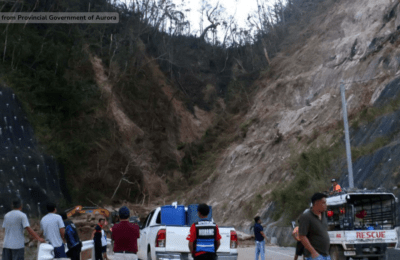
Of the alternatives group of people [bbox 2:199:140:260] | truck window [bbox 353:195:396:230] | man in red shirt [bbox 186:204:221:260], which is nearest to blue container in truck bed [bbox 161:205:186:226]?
group of people [bbox 2:199:140:260]

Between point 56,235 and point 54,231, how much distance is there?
0.09 meters

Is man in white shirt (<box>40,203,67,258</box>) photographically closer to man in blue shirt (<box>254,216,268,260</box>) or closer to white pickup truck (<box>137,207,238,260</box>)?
white pickup truck (<box>137,207,238,260</box>)

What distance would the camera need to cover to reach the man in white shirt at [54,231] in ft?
34.5

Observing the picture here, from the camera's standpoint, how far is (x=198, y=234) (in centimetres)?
805

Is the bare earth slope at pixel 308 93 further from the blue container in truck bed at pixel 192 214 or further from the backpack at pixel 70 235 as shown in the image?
the backpack at pixel 70 235

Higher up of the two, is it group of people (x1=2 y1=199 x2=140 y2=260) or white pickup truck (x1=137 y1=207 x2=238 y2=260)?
group of people (x1=2 y1=199 x2=140 y2=260)

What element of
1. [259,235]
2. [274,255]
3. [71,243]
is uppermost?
[71,243]

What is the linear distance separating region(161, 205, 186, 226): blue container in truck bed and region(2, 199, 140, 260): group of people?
3251mm

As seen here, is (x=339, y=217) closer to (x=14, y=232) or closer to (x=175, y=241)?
(x=175, y=241)

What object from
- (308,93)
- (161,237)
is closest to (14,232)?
(161,237)

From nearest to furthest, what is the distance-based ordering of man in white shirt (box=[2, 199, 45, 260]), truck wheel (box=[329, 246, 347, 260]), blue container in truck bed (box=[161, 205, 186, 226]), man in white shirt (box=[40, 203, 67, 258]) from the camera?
man in white shirt (box=[2, 199, 45, 260])
man in white shirt (box=[40, 203, 67, 258])
blue container in truck bed (box=[161, 205, 186, 226])
truck wheel (box=[329, 246, 347, 260])

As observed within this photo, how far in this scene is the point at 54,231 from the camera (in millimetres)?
10539

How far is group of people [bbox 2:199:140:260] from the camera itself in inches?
356

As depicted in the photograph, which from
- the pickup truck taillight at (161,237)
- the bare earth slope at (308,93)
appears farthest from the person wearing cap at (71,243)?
the bare earth slope at (308,93)
